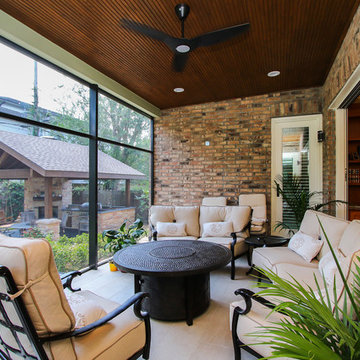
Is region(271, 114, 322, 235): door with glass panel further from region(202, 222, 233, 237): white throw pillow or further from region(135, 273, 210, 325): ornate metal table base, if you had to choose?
region(135, 273, 210, 325): ornate metal table base

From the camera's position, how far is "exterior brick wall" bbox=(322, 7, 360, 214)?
8.19 ft

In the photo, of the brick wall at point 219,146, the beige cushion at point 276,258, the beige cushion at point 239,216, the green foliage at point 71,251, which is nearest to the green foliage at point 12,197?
the green foliage at point 71,251

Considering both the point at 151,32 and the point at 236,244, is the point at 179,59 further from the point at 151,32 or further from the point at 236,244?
the point at 236,244

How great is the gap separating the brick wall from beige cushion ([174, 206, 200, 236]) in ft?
3.75

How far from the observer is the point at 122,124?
4.59m

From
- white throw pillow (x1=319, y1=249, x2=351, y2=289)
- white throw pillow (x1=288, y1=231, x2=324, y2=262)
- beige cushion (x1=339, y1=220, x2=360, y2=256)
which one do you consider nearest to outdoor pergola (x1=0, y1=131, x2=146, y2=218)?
white throw pillow (x1=288, y1=231, x2=324, y2=262)

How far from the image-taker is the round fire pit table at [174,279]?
2.13 meters

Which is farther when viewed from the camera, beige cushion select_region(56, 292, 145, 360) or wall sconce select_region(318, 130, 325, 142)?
wall sconce select_region(318, 130, 325, 142)

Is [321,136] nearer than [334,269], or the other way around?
[334,269]

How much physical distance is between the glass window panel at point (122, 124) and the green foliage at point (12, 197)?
4.99ft

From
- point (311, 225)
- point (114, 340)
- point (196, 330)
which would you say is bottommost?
point (196, 330)

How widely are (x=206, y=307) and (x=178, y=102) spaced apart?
4.11 m

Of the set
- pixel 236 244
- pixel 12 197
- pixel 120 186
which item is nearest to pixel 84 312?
pixel 12 197

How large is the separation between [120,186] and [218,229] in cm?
193
